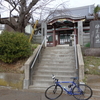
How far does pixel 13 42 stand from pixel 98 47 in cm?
587

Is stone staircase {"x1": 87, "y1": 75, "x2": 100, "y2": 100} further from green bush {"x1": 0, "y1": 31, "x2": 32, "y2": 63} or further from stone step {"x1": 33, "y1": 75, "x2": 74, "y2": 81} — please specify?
green bush {"x1": 0, "y1": 31, "x2": 32, "y2": 63}

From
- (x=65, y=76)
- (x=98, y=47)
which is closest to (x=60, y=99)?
(x=65, y=76)

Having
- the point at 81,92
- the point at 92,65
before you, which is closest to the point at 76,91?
the point at 81,92

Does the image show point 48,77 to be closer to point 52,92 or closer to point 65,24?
point 52,92

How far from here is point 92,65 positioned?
7.02 metres

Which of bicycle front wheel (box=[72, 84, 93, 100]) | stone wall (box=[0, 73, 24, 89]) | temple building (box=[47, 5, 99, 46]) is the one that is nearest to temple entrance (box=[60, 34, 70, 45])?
temple building (box=[47, 5, 99, 46])

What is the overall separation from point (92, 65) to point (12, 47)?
4.54 m

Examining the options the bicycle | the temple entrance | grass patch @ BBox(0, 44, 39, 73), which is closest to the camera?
the bicycle

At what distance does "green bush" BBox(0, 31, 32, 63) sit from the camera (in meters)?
6.45

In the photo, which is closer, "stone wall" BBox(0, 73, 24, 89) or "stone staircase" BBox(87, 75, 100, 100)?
"stone staircase" BBox(87, 75, 100, 100)

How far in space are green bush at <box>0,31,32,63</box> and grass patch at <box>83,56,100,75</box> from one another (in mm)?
3415

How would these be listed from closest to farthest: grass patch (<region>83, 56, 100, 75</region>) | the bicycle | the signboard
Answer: the bicycle → grass patch (<region>83, 56, 100, 75</region>) → the signboard

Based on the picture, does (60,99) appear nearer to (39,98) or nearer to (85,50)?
(39,98)

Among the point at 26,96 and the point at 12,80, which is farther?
the point at 12,80
